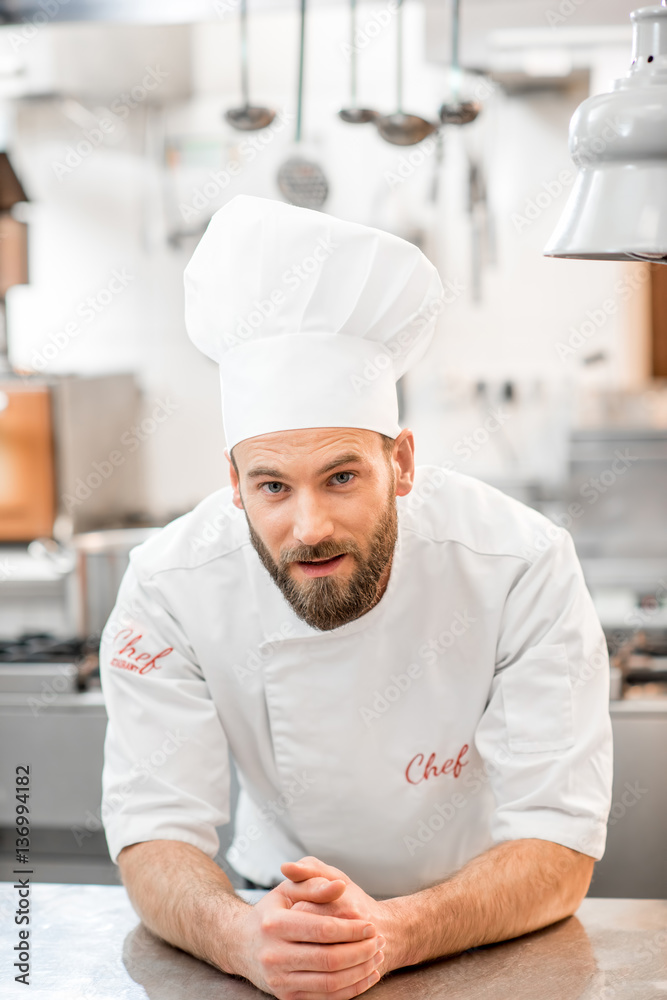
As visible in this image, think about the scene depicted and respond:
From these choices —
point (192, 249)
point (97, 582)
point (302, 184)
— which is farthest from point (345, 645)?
point (192, 249)

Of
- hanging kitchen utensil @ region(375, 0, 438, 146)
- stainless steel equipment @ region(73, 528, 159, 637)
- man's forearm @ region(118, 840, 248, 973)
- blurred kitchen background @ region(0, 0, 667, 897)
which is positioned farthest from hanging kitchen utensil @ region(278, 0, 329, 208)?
man's forearm @ region(118, 840, 248, 973)

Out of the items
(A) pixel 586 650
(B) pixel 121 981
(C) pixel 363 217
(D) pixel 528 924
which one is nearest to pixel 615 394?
(C) pixel 363 217

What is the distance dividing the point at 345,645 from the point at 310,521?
0.24m

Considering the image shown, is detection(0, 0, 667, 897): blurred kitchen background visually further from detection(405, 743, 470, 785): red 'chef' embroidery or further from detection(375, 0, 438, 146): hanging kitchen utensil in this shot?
detection(405, 743, 470, 785): red 'chef' embroidery

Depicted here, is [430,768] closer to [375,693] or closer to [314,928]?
[375,693]

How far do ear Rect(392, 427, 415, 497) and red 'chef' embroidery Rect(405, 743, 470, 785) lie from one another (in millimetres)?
342

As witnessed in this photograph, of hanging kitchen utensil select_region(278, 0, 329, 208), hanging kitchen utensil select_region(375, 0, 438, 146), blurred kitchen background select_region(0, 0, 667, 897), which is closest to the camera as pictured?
hanging kitchen utensil select_region(375, 0, 438, 146)

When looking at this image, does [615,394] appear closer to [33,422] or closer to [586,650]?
[33,422]

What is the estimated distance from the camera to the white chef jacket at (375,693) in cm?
131

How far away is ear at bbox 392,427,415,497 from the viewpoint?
1.37m

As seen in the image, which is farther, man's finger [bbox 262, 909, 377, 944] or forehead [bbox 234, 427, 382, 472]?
forehead [bbox 234, 427, 382, 472]

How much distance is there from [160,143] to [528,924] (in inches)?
129

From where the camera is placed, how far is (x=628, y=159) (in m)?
0.90

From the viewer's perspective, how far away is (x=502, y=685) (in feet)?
4.39
